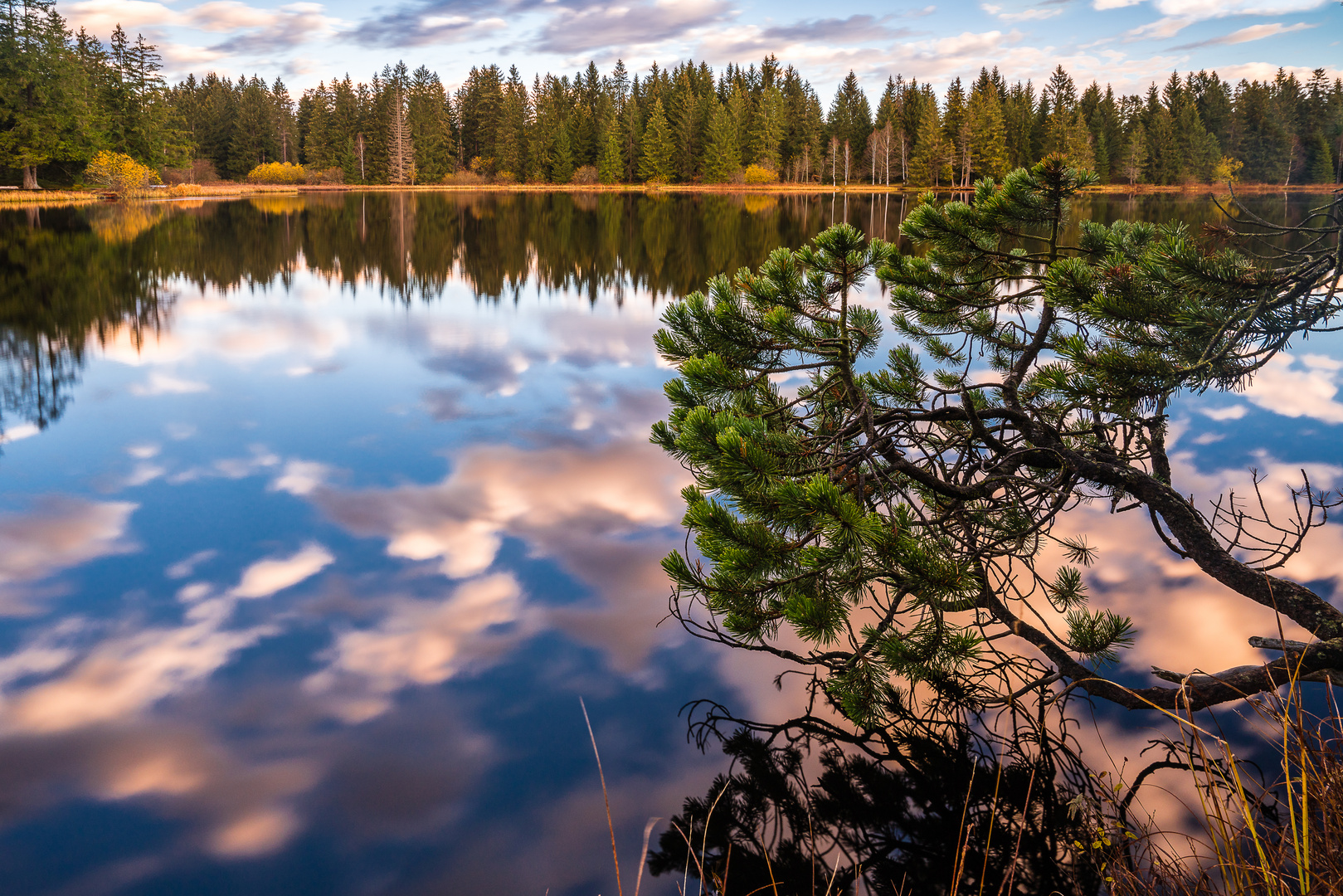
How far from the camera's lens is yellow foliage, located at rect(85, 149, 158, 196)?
44875mm

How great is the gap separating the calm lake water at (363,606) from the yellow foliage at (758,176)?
6562 centimetres

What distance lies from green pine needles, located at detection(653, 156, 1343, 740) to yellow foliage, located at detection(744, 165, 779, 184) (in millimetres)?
74168

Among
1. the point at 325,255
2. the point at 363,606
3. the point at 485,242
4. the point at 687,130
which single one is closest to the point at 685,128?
the point at 687,130

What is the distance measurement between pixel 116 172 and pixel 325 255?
3080 cm

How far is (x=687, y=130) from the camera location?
7762 centimetres

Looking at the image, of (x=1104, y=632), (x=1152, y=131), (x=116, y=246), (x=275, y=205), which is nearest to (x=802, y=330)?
(x=1104, y=632)

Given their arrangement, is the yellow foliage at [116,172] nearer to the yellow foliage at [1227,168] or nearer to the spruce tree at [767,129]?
the spruce tree at [767,129]

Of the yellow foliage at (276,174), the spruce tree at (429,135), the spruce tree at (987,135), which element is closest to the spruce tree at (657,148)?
the spruce tree at (429,135)

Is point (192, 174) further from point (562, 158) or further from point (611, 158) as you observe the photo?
point (611, 158)

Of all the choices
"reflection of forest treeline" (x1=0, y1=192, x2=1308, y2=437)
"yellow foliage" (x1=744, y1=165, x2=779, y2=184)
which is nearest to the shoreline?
"yellow foliage" (x1=744, y1=165, x2=779, y2=184)

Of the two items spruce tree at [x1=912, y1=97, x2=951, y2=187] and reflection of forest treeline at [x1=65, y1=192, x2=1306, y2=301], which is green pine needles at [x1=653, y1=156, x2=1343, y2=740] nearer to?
reflection of forest treeline at [x1=65, y1=192, x2=1306, y2=301]

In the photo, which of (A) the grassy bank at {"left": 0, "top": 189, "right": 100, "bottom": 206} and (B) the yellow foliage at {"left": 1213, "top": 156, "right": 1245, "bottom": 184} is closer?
(A) the grassy bank at {"left": 0, "top": 189, "right": 100, "bottom": 206}

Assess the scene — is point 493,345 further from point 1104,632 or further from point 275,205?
point 275,205

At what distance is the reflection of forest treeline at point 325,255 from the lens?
1323cm
